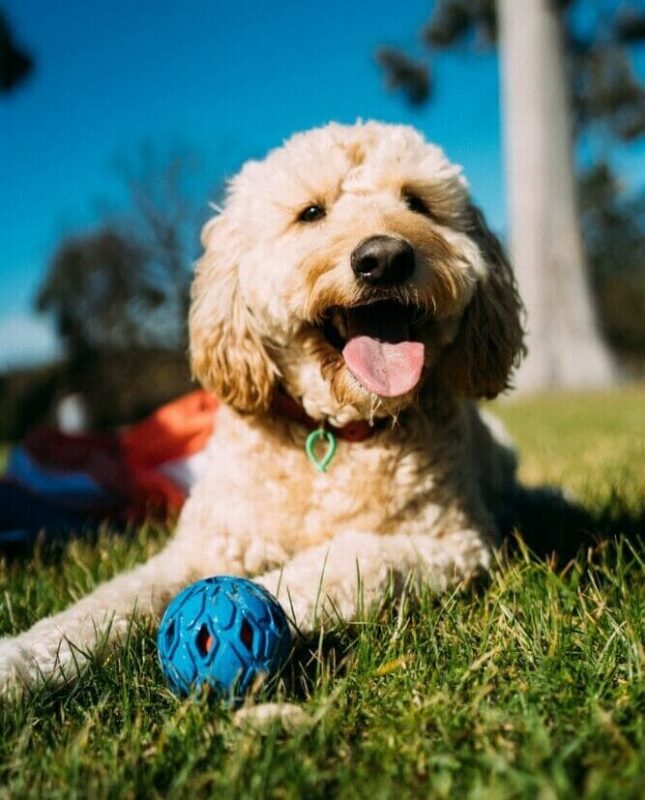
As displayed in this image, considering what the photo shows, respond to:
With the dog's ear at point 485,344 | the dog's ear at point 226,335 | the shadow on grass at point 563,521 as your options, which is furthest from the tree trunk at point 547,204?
the dog's ear at point 226,335

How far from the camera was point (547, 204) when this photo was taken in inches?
643

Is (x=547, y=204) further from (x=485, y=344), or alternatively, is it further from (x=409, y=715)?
(x=409, y=715)

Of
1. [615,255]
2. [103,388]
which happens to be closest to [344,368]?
[103,388]

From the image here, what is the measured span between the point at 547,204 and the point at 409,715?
15856 millimetres

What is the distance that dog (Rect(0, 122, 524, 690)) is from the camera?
2.65 meters

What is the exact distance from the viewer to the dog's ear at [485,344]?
3023mm

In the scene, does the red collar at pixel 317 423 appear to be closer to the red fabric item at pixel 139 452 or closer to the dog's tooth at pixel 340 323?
the dog's tooth at pixel 340 323

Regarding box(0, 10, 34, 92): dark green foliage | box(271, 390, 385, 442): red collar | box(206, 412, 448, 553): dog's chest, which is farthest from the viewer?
box(0, 10, 34, 92): dark green foliage

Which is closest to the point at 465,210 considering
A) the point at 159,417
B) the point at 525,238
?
the point at 159,417

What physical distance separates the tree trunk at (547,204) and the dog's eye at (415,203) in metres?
13.4

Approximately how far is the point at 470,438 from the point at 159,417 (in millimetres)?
2533

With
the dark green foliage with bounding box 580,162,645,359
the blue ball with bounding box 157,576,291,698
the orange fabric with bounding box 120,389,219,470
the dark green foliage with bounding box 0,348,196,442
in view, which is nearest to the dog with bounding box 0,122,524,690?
the blue ball with bounding box 157,576,291,698

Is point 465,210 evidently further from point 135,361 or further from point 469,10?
point 469,10

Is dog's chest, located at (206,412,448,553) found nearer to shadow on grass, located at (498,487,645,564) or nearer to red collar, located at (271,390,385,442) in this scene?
red collar, located at (271,390,385,442)
